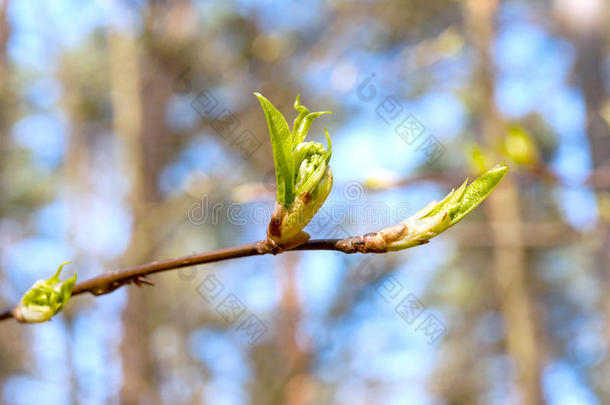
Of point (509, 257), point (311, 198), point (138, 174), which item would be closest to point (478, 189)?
point (311, 198)

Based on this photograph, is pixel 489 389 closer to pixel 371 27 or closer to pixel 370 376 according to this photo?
pixel 370 376

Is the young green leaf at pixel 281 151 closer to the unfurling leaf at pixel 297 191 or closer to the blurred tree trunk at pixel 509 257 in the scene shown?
the unfurling leaf at pixel 297 191

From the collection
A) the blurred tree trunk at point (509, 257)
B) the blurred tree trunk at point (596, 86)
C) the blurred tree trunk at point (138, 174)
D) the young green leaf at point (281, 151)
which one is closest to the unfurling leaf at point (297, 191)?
the young green leaf at point (281, 151)

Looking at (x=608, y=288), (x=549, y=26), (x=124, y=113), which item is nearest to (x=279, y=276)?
(x=124, y=113)

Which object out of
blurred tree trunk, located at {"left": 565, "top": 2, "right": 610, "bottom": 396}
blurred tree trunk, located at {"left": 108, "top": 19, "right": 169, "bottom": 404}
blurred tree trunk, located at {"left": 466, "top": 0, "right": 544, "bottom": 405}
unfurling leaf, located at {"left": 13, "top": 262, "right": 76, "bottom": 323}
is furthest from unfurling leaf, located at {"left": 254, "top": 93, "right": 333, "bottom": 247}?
blurred tree trunk, located at {"left": 466, "top": 0, "right": 544, "bottom": 405}

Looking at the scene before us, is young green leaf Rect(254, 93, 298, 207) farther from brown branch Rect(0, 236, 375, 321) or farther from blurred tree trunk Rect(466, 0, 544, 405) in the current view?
blurred tree trunk Rect(466, 0, 544, 405)

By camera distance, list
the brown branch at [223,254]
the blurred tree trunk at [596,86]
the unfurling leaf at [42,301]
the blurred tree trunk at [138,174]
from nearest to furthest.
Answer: the brown branch at [223,254] → the unfurling leaf at [42,301] → the blurred tree trunk at [596,86] → the blurred tree trunk at [138,174]
